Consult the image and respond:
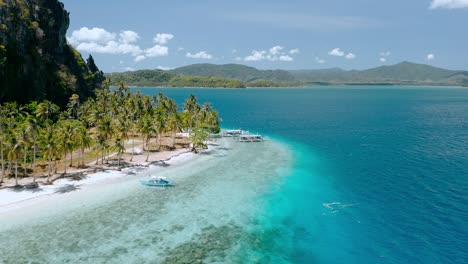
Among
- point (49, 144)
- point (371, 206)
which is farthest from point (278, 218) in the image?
point (49, 144)

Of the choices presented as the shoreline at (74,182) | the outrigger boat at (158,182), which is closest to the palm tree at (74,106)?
the shoreline at (74,182)

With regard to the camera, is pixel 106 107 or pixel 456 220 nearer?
pixel 456 220

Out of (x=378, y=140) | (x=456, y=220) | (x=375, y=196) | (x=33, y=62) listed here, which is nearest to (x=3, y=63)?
(x=33, y=62)

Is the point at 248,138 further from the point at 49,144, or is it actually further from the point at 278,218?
the point at 49,144

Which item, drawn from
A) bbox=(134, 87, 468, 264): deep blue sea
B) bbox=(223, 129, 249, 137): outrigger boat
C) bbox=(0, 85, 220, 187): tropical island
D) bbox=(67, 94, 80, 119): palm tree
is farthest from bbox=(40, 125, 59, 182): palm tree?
bbox=(223, 129, 249, 137): outrigger boat

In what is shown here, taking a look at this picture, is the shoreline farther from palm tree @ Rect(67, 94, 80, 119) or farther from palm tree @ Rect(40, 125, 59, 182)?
palm tree @ Rect(67, 94, 80, 119)

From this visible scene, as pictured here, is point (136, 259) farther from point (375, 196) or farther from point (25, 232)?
point (375, 196)
